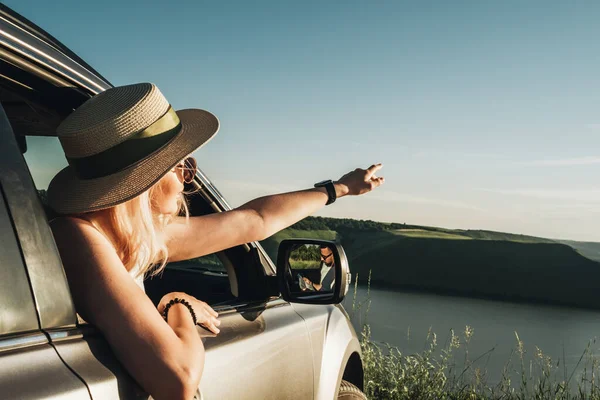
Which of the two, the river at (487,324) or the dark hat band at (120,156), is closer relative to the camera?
the dark hat band at (120,156)

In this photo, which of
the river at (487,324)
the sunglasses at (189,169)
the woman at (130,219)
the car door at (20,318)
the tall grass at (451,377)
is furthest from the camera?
the river at (487,324)

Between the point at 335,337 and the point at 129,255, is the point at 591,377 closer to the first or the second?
the point at 335,337

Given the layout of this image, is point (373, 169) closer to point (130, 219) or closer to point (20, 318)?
point (130, 219)

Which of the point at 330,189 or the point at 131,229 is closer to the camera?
the point at 131,229

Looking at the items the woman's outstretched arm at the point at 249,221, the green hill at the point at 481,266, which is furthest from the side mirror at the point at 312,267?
the green hill at the point at 481,266

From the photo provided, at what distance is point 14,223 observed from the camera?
1.27 meters

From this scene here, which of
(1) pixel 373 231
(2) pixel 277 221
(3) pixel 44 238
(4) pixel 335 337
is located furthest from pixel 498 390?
(1) pixel 373 231

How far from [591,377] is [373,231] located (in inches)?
1004

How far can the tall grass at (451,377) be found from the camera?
18.1 feet

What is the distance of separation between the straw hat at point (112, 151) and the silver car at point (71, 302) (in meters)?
0.13

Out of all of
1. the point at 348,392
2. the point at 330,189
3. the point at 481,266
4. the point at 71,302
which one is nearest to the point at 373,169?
the point at 330,189

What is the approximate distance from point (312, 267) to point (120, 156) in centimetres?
131

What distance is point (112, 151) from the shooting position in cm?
167

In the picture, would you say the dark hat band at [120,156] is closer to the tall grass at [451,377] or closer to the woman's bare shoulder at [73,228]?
the woman's bare shoulder at [73,228]
